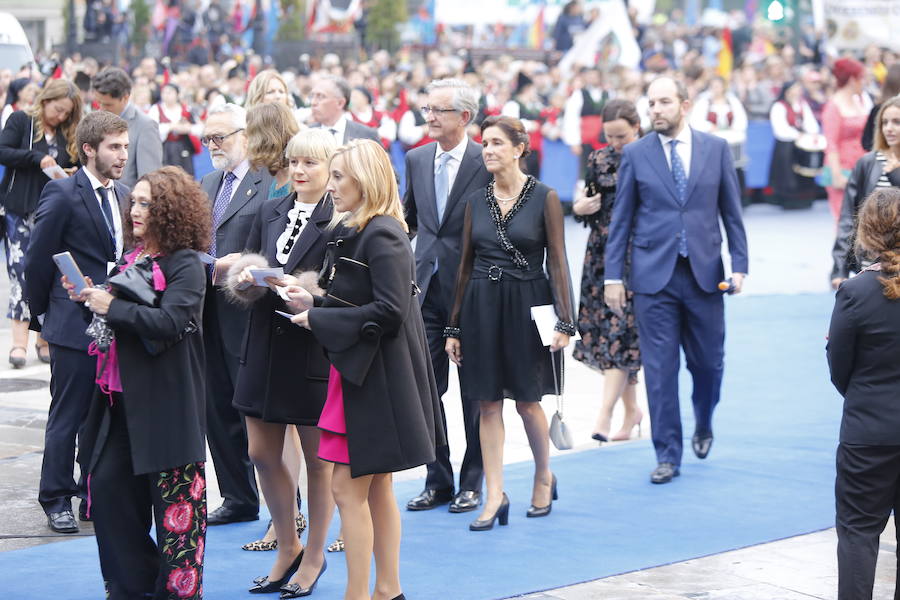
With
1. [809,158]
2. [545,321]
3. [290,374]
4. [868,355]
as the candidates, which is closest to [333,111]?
[545,321]

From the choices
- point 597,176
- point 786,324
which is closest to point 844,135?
point 786,324

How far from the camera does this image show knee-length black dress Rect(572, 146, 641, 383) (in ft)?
27.5

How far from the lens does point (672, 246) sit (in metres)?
7.67

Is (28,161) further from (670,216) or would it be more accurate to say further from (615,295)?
(670,216)

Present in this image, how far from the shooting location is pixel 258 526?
6816 mm

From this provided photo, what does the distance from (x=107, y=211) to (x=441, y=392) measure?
1889 mm

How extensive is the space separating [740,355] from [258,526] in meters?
5.42

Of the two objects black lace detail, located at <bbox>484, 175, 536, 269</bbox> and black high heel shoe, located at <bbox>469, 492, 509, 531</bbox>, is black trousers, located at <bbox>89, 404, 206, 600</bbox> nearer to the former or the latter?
black high heel shoe, located at <bbox>469, 492, 509, 531</bbox>

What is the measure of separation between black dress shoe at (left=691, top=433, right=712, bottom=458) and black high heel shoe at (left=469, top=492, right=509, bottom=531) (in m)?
1.57

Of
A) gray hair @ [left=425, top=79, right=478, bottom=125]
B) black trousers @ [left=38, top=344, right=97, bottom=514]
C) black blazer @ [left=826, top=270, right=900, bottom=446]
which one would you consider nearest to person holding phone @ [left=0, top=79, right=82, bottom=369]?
black trousers @ [left=38, top=344, right=97, bottom=514]

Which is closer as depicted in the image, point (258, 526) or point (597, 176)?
point (258, 526)

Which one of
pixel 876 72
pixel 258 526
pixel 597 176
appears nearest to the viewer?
pixel 258 526

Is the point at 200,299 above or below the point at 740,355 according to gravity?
above

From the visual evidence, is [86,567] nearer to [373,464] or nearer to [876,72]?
[373,464]
